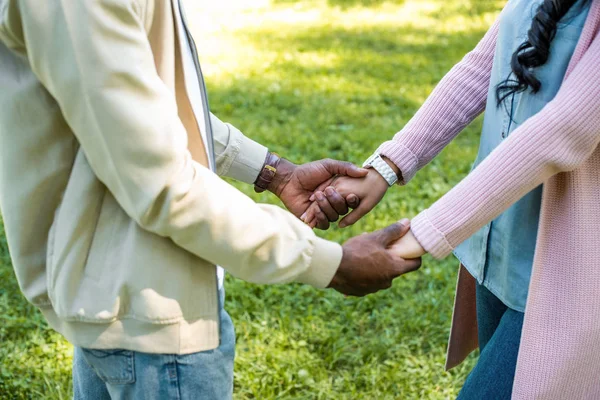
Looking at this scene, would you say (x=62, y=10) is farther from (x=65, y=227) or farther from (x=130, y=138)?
(x=65, y=227)

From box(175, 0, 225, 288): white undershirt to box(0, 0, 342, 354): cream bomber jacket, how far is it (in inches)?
0.7

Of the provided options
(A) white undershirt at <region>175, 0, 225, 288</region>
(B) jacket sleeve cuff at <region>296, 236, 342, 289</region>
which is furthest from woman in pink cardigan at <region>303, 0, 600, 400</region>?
(A) white undershirt at <region>175, 0, 225, 288</region>

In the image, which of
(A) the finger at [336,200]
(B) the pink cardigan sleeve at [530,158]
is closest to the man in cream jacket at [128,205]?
(B) the pink cardigan sleeve at [530,158]

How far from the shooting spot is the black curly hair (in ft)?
6.49

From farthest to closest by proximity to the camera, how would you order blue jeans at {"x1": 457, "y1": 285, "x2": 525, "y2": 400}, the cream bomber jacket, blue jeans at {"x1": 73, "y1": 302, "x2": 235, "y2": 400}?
blue jeans at {"x1": 457, "y1": 285, "x2": 525, "y2": 400}, blue jeans at {"x1": 73, "y1": 302, "x2": 235, "y2": 400}, the cream bomber jacket

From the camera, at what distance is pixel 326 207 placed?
108 inches

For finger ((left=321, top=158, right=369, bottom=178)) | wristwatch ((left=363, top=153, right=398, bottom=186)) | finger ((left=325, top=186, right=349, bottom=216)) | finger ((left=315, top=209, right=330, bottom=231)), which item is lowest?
finger ((left=315, top=209, right=330, bottom=231))

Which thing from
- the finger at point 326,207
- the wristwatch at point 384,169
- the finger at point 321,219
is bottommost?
the finger at point 321,219

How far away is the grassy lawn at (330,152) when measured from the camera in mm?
3535

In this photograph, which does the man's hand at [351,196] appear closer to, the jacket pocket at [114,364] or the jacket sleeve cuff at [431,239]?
the jacket sleeve cuff at [431,239]

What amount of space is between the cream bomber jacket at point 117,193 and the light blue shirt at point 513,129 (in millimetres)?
620

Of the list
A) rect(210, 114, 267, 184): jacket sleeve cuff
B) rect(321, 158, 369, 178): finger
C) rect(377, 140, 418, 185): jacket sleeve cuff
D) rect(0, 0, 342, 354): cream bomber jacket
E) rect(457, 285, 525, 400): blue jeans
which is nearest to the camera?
rect(0, 0, 342, 354): cream bomber jacket

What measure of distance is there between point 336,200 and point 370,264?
0.67 metres

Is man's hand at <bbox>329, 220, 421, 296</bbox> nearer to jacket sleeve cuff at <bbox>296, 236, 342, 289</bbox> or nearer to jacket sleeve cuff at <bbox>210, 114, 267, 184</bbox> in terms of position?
jacket sleeve cuff at <bbox>296, 236, 342, 289</bbox>
